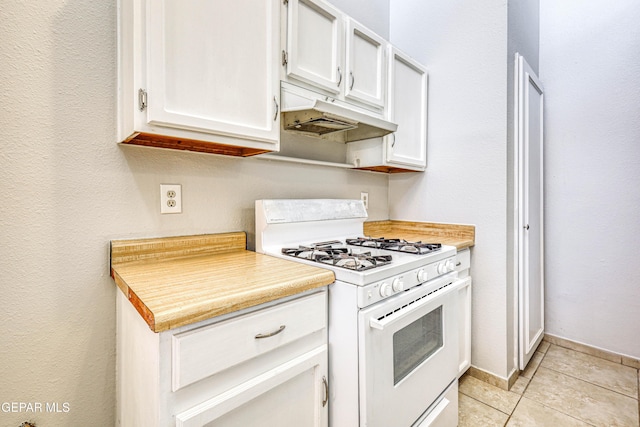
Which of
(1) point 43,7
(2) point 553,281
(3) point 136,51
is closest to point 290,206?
(3) point 136,51

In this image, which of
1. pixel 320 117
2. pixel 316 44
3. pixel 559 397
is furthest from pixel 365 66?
pixel 559 397

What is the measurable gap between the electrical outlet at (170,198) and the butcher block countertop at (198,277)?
12 cm

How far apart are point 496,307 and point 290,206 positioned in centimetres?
137

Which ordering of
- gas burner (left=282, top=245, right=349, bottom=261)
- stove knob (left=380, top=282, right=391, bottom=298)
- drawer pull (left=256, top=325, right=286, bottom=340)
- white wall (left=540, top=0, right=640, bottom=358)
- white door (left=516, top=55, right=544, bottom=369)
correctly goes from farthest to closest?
white wall (left=540, top=0, right=640, bottom=358) → white door (left=516, top=55, right=544, bottom=369) → gas burner (left=282, top=245, right=349, bottom=261) → stove knob (left=380, top=282, right=391, bottom=298) → drawer pull (left=256, top=325, right=286, bottom=340)

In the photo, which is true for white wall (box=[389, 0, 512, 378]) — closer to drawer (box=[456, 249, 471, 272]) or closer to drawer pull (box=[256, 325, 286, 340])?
drawer (box=[456, 249, 471, 272])

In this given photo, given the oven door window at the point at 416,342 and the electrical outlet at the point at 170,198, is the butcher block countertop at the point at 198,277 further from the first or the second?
the oven door window at the point at 416,342

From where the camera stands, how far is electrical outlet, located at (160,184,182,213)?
48.2 inches

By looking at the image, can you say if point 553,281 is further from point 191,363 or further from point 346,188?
point 191,363

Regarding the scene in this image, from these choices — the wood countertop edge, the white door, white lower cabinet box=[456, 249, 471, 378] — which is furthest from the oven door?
the white door

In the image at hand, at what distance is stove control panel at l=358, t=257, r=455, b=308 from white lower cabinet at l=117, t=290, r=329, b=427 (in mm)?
144

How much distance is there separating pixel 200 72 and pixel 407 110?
1.37 metres

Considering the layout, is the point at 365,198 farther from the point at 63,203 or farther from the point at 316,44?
the point at 63,203

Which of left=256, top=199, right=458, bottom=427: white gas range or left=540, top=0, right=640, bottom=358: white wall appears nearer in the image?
left=256, top=199, right=458, bottom=427: white gas range

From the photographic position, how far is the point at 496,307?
178 centimetres
